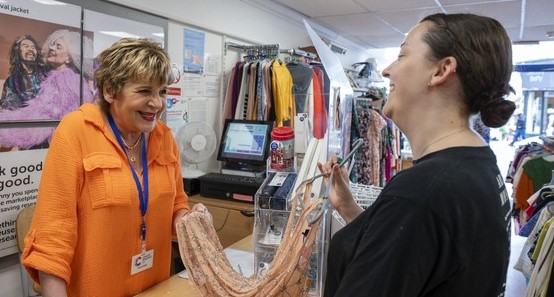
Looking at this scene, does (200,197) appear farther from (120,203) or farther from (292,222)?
(292,222)

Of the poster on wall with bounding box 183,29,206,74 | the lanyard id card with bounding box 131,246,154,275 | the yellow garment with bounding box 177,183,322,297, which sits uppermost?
the poster on wall with bounding box 183,29,206,74

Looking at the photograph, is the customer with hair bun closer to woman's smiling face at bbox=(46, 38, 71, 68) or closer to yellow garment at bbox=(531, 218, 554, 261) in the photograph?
yellow garment at bbox=(531, 218, 554, 261)

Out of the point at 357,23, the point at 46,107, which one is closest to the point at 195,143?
the point at 46,107

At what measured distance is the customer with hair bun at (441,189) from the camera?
0.69 metres

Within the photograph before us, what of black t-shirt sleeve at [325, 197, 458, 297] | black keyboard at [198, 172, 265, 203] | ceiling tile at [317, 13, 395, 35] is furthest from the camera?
ceiling tile at [317, 13, 395, 35]

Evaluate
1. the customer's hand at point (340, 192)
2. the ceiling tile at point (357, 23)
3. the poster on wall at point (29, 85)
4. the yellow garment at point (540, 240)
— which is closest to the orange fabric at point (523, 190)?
the yellow garment at point (540, 240)

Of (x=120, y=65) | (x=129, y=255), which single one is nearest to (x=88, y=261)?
(x=129, y=255)

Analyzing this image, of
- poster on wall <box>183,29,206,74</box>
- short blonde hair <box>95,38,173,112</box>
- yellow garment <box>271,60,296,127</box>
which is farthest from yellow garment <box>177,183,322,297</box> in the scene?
poster on wall <box>183,29,206,74</box>

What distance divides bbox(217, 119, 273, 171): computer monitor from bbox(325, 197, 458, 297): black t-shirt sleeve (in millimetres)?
2392

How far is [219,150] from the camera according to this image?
11.0 feet

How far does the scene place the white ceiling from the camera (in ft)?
13.6

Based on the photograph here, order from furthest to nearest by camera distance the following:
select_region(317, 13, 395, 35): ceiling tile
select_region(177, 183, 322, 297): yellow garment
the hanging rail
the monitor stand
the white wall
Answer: select_region(317, 13, 395, 35): ceiling tile → the hanging rail → the monitor stand → the white wall → select_region(177, 183, 322, 297): yellow garment

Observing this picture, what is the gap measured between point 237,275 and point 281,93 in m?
2.28

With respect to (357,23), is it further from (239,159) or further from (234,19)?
(239,159)
